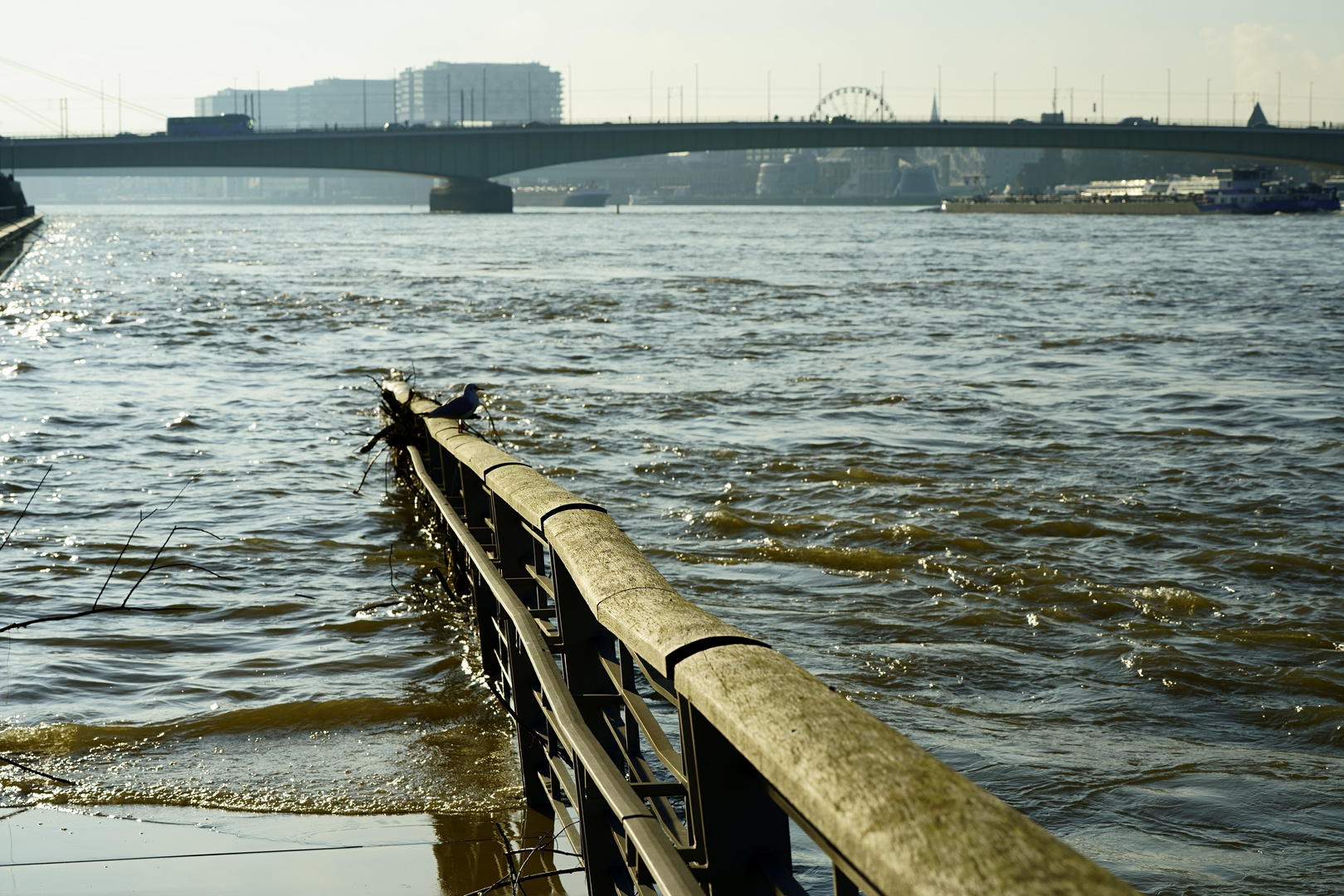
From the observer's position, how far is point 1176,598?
664 centimetres

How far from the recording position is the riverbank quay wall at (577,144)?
315ft

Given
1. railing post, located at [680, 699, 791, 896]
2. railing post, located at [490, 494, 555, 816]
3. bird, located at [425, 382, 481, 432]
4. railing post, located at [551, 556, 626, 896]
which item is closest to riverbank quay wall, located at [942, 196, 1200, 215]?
bird, located at [425, 382, 481, 432]

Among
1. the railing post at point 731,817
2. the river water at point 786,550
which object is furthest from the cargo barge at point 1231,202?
the railing post at point 731,817

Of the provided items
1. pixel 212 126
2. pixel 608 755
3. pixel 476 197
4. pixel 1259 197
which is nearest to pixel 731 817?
pixel 608 755

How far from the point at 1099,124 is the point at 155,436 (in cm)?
9795

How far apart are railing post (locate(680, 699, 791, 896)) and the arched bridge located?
317 feet

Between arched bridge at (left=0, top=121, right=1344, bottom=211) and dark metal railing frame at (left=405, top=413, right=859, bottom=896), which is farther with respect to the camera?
arched bridge at (left=0, top=121, right=1344, bottom=211)

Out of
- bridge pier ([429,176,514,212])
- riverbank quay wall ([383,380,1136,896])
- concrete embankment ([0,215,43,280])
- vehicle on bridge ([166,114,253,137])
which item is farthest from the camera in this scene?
vehicle on bridge ([166,114,253,137])

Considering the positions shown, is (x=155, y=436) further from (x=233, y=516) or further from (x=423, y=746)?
(x=423, y=746)

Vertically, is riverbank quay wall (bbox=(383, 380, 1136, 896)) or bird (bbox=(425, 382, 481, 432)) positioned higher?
bird (bbox=(425, 382, 481, 432))

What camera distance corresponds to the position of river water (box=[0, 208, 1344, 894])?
448 centimetres

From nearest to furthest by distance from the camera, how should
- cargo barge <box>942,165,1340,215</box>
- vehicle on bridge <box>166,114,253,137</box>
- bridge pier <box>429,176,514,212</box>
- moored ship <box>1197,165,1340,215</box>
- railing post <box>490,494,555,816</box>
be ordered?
railing post <box>490,494,555,816</box> → moored ship <box>1197,165,1340,215</box> → cargo barge <box>942,165,1340,215</box> → bridge pier <box>429,176,514,212</box> → vehicle on bridge <box>166,114,253,137</box>

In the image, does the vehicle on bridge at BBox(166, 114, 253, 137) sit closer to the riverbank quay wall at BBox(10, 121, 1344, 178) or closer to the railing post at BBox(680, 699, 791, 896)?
the riverbank quay wall at BBox(10, 121, 1344, 178)

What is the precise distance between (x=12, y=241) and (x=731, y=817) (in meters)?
52.5
